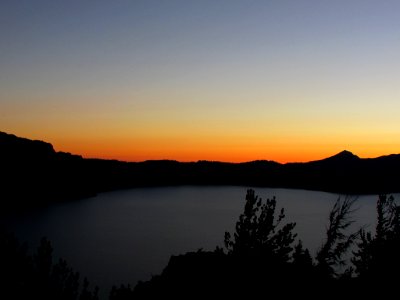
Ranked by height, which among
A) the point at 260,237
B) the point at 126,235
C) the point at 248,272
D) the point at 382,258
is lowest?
the point at 126,235

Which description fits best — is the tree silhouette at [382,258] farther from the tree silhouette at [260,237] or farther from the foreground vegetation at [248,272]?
the tree silhouette at [260,237]

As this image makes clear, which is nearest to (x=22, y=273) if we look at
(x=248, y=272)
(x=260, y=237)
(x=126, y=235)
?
(x=248, y=272)

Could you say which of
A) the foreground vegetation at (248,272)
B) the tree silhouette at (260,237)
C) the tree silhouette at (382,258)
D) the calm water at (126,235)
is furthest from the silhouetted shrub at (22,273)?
the calm water at (126,235)

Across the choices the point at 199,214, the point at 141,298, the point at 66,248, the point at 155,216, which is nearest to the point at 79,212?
the point at 155,216

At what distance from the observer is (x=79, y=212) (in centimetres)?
19475

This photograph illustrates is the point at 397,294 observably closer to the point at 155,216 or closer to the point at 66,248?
the point at 66,248

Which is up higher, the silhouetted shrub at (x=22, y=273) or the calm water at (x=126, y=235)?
the silhouetted shrub at (x=22, y=273)

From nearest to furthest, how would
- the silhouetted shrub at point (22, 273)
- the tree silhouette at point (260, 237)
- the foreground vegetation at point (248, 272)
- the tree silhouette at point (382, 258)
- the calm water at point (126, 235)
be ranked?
the silhouetted shrub at point (22, 273)
the foreground vegetation at point (248, 272)
the tree silhouette at point (260, 237)
the tree silhouette at point (382, 258)
the calm water at point (126, 235)

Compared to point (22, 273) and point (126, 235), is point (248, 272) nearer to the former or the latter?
point (22, 273)

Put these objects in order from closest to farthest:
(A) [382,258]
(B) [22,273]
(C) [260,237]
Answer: (B) [22,273] < (C) [260,237] < (A) [382,258]

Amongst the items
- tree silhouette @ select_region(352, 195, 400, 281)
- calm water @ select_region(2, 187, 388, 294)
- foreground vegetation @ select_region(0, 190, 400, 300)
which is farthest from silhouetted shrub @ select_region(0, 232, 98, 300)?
calm water @ select_region(2, 187, 388, 294)

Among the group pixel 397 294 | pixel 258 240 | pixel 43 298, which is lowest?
pixel 397 294

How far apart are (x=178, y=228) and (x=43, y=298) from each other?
137 meters

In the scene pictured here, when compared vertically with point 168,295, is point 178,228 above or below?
below
